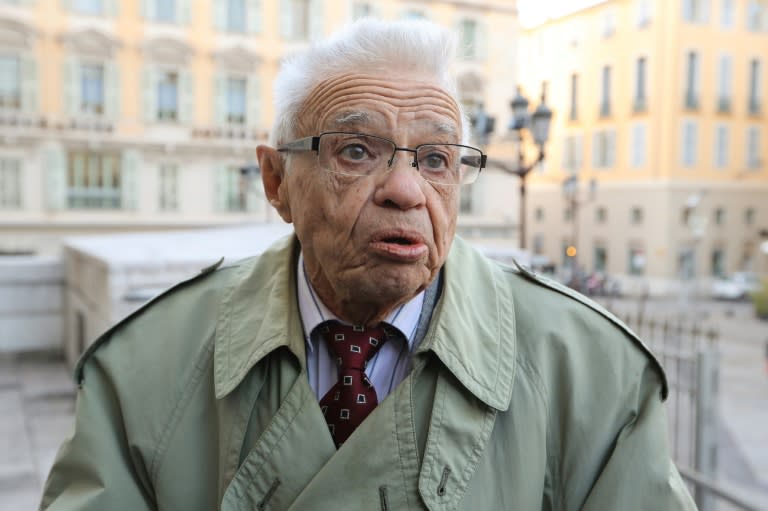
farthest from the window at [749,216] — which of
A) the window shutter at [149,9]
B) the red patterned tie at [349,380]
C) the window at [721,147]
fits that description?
the red patterned tie at [349,380]

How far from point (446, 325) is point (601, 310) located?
1.06ft

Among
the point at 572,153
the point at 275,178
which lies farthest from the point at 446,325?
the point at 572,153

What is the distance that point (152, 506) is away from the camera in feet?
4.51

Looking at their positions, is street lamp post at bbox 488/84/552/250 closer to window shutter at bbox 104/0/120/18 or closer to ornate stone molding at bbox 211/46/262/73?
ornate stone molding at bbox 211/46/262/73

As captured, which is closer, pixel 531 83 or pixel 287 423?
pixel 287 423

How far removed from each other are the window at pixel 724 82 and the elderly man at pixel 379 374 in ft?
98.6

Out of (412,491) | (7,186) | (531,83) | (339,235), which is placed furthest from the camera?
(531,83)

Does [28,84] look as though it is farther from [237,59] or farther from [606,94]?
[606,94]

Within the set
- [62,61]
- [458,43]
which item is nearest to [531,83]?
[62,61]

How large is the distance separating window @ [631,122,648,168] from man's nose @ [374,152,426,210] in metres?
28.4

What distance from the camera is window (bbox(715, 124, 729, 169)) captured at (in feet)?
92.3

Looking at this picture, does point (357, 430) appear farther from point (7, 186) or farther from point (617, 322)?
point (7, 186)

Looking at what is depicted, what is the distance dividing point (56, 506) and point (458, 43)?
119 cm

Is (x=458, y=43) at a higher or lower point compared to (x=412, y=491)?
higher
